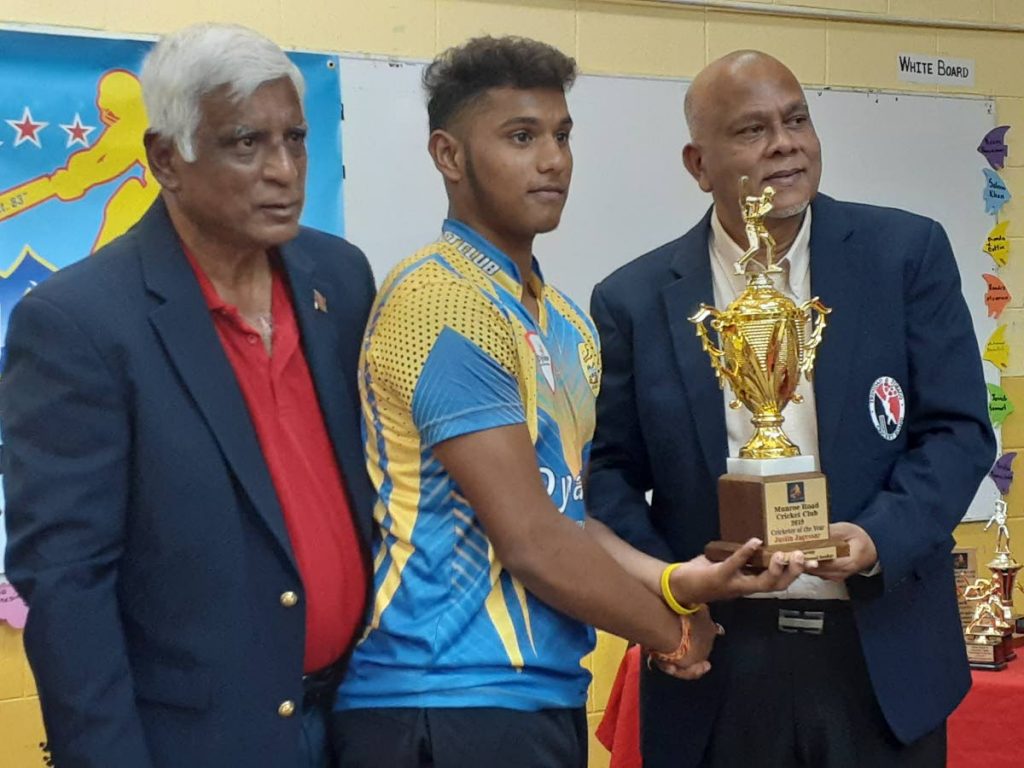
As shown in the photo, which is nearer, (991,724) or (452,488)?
(452,488)

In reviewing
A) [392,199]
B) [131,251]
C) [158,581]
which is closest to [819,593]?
[158,581]

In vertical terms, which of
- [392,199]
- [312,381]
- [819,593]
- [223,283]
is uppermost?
[392,199]

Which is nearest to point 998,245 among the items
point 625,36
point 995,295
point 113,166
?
point 995,295

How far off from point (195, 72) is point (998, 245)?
3.29m

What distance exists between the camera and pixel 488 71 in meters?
1.73

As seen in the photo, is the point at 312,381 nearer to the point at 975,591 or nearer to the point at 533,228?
the point at 533,228

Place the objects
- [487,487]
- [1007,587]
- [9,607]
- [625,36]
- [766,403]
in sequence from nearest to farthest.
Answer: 1. [487,487]
2. [766,403]
3. [1007,587]
4. [9,607]
5. [625,36]

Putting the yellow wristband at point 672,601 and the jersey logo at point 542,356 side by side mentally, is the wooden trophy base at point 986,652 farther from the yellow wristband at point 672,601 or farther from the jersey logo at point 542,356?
the jersey logo at point 542,356

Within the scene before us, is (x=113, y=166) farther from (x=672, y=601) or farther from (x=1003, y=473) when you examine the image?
(x=1003, y=473)

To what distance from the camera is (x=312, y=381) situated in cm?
171

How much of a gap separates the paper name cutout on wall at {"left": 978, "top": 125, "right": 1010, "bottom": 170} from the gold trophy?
2513 millimetres

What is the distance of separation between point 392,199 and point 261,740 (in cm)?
207

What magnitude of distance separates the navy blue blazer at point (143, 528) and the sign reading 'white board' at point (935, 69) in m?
3.07

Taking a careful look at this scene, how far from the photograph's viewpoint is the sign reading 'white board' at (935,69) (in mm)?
4102
